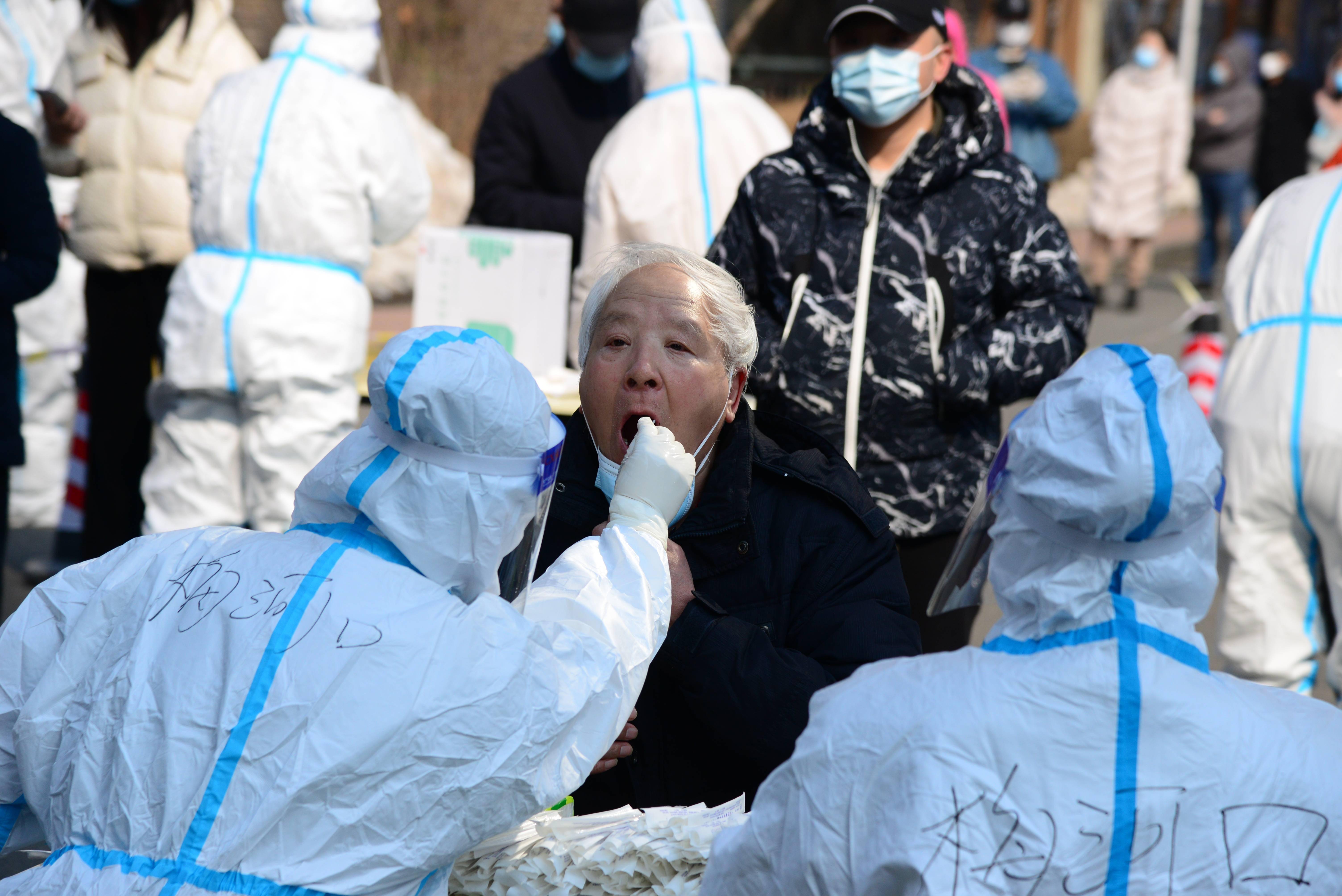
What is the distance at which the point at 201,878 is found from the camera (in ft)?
4.96

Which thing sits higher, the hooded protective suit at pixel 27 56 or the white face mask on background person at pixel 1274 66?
the white face mask on background person at pixel 1274 66

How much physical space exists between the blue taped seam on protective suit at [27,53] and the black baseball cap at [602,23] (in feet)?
7.54

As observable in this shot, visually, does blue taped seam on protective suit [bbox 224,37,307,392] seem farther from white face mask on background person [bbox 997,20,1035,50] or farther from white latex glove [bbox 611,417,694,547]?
white face mask on background person [bbox 997,20,1035,50]

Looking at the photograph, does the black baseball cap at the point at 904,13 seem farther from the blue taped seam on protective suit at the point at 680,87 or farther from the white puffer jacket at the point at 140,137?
the white puffer jacket at the point at 140,137

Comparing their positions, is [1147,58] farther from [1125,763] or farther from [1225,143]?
[1125,763]

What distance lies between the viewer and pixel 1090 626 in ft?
4.79

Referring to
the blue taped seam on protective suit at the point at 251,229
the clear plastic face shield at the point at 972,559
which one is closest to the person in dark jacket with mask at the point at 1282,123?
the blue taped seam on protective suit at the point at 251,229

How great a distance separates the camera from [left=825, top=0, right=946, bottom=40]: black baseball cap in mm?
3420

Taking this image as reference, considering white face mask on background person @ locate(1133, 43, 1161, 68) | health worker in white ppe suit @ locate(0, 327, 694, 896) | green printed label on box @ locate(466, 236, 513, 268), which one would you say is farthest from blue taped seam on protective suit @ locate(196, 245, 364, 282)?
white face mask on background person @ locate(1133, 43, 1161, 68)

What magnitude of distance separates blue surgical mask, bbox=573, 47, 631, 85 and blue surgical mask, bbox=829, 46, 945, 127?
1.98 meters

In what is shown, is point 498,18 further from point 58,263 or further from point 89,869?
point 89,869

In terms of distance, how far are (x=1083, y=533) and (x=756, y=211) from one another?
2064mm

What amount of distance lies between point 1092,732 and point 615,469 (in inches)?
49.2

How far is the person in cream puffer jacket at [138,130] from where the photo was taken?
4.78 m
